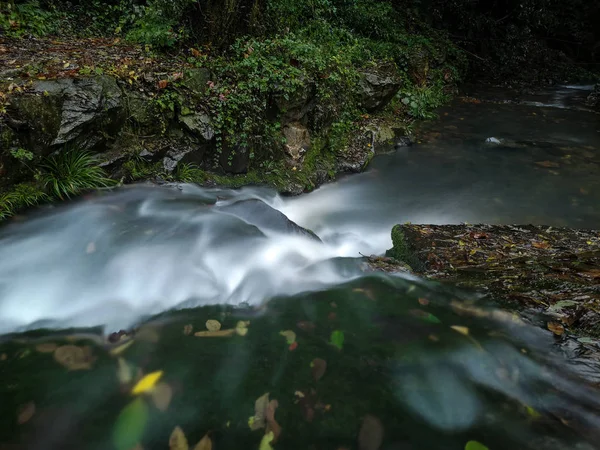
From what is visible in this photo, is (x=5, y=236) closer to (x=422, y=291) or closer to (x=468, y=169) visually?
(x=422, y=291)

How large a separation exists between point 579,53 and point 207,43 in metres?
18.2

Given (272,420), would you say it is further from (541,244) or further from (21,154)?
(21,154)

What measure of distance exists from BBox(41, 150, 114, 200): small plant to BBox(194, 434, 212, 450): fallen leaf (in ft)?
12.3

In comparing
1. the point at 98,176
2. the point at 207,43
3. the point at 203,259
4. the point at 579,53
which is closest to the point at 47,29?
the point at 207,43

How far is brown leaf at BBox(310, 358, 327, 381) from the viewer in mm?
2724

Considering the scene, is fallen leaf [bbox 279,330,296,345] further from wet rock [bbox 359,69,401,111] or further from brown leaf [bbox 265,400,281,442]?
wet rock [bbox 359,69,401,111]

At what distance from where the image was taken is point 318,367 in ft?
9.18

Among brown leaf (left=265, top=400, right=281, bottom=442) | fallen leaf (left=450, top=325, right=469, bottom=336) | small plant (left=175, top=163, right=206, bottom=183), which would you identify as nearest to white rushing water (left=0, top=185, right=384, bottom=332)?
small plant (left=175, top=163, right=206, bottom=183)

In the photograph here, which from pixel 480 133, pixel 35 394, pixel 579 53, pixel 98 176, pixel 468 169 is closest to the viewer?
pixel 35 394

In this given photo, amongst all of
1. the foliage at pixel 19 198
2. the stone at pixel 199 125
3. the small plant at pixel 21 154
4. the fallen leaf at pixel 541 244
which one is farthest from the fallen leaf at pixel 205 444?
the stone at pixel 199 125

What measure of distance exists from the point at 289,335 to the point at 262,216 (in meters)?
2.23

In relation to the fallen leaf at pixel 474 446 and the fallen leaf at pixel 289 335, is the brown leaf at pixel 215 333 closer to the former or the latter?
the fallen leaf at pixel 289 335

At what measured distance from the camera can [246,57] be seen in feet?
20.8

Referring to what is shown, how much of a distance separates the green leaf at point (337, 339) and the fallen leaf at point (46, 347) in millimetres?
2037
